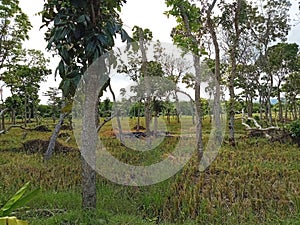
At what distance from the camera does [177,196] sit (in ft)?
13.6

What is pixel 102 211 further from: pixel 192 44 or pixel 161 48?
pixel 161 48

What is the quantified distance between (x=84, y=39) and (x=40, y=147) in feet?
20.1

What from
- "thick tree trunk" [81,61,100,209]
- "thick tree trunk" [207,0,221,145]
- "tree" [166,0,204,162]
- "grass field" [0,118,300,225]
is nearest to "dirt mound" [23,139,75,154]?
"grass field" [0,118,300,225]

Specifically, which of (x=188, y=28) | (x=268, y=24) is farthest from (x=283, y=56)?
(x=188, y=28)

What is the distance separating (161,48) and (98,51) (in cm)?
863

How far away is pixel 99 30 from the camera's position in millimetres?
3309

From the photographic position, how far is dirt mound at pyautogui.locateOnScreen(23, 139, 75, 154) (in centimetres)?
836

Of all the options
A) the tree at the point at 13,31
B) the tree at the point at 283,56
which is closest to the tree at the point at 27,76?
the tree at the point at 13,31

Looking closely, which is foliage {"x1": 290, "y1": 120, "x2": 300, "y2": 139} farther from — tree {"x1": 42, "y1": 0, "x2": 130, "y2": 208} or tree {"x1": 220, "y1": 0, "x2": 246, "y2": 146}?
tree {"x1": 42, "y1": 0, "x2": 130, "y2": 208}

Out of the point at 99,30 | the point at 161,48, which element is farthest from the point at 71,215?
the point at 161,48

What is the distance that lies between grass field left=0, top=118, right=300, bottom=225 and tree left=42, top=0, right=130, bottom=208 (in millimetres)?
461

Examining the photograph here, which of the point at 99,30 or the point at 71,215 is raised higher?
the point at 99,30

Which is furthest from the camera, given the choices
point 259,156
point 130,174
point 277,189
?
point 259,156

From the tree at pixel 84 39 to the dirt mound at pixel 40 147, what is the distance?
5.07 m
